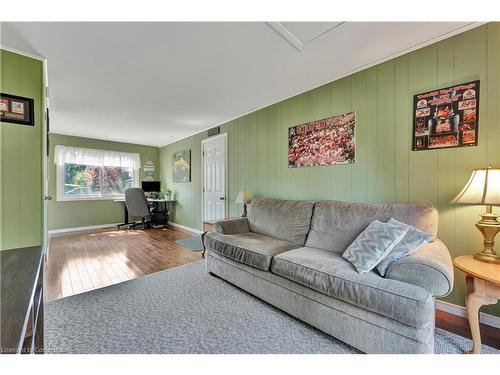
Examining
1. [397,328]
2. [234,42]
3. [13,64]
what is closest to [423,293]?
[397,328]

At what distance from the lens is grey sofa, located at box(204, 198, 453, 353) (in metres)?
1.21

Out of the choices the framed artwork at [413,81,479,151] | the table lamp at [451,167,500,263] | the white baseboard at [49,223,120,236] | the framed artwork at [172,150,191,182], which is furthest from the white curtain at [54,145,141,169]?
the table lamp at [451,167,500,263]

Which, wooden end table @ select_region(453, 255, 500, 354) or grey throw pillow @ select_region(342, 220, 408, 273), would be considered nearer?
wooden end table @ select_region(453, 255, 500, 354)

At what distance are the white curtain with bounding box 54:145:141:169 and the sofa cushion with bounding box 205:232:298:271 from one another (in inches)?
178

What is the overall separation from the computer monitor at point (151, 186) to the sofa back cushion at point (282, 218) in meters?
4.19

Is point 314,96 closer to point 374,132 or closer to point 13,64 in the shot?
point 374,132

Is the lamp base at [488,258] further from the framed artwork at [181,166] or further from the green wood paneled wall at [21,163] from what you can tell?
the framed artwork at [181,166]

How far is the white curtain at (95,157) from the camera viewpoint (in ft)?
16.2

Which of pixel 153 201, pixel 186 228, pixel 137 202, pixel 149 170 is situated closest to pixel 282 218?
pixel 186 228

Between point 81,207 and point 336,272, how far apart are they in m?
5.96

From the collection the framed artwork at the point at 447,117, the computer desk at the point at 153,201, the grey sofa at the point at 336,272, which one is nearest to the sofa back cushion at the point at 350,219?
the grey sofa at the point at 336,272

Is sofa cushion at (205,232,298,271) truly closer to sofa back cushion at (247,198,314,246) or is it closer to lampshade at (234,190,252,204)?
sofa back cushion at (247,198,314,246)

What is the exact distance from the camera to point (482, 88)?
164 cm
